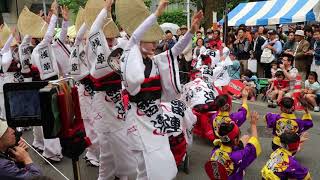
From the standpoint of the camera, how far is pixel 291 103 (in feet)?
17.6

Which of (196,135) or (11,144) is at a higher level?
(11,144)

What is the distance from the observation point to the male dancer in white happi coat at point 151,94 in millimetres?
3693

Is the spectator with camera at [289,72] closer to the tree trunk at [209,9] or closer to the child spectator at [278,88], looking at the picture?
the child spectator at [278,88]

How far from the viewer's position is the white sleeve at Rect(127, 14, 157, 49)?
3.65 m

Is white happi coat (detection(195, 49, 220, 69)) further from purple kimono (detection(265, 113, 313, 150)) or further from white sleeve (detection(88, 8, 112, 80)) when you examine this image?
white sleeve (detection(88, 8, 112, 80))

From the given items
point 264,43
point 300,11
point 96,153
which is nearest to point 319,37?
point 264,43

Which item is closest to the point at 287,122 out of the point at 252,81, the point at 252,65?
the point at 252,81

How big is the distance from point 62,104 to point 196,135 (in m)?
4.85

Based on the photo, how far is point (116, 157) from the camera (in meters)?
4.69

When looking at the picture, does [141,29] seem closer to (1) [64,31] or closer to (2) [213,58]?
(1) [64,31]

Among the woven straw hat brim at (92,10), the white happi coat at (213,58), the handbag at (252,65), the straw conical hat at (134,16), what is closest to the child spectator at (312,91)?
the white happi coat at (213,58)

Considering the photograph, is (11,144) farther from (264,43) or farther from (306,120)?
(264,43)

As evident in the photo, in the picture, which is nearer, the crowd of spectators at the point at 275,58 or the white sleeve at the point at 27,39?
the white sleeve at the point at 27,39

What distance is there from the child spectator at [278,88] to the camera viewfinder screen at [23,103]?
23.8 feet
